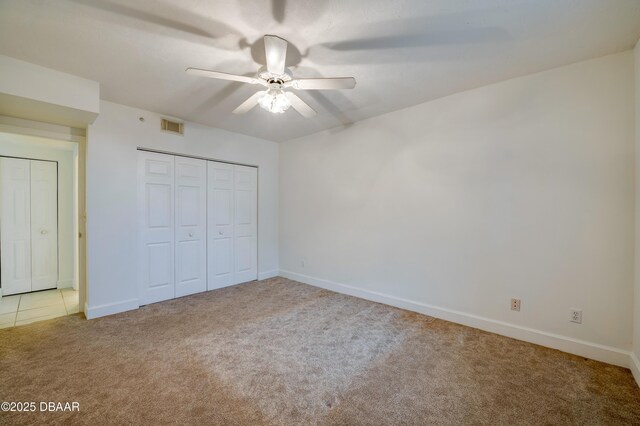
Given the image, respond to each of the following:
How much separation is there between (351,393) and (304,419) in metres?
0.38

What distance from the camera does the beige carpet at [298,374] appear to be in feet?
5.20

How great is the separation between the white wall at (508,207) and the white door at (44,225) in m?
4.48

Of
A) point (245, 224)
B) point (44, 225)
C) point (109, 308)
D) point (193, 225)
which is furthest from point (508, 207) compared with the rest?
point (44, 225)

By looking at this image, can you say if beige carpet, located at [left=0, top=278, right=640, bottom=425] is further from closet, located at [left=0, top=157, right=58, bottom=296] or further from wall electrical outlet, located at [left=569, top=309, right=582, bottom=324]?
closet, located at [left=0, top=157, right=58, bottom=296]

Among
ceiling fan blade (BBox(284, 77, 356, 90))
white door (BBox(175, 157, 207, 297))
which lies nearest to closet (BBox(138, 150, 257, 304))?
white door (BBox(175, 157, 207, 297))

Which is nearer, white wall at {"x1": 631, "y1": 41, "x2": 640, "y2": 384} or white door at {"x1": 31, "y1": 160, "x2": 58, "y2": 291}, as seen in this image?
white wall at {"x1": 631, "y1": 41, "x2": 640, "y2": 384}

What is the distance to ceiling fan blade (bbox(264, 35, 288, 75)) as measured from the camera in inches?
65.1

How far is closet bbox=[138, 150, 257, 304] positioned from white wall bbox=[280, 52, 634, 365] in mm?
1728

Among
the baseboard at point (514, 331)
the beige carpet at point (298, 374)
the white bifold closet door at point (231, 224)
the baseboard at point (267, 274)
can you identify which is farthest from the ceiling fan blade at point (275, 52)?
the baseboard at point (267, 274)

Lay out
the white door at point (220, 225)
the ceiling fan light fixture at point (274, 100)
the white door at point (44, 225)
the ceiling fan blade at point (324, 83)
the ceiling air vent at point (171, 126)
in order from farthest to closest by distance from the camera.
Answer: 1. the white door at point (220, 225)
2. the white door at point (44, 225)
3. the ceiling air vent at point (171, 126)
4. the ceiling fan light fixture at point (274, 100)
5. the ceiling fan blade at point (324, 83)

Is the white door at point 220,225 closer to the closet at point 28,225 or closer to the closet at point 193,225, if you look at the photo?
the closet at point 193,225

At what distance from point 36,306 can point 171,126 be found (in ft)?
9.49

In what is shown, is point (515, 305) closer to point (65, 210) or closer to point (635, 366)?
point (635, 366)

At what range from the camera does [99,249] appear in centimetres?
300
